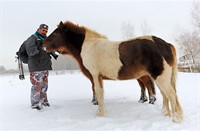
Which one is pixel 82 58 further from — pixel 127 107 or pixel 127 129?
pixel 127 129

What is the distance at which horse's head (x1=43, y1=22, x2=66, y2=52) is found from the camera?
4816mm

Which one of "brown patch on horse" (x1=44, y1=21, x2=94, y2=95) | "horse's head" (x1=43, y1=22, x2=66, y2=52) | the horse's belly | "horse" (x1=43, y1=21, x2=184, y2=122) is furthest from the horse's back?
"horse's head" (x1=43, y1=22, x2=66, y2=52)

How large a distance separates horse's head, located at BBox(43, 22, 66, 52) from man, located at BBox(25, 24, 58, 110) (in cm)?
23

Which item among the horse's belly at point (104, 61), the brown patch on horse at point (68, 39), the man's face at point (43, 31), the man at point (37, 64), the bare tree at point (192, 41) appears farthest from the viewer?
the bare tree at point (192, 41)

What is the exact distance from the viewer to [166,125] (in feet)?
11.4

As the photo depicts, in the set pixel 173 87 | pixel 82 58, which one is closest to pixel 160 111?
pixel 173 87

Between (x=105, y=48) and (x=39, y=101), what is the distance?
225 cm

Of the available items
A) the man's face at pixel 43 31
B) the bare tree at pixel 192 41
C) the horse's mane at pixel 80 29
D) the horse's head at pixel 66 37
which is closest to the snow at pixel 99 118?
the horse's head at pixel 66 37

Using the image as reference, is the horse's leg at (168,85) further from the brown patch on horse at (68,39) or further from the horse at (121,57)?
the brown patch on horse at (68,39)

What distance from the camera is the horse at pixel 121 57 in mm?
3742

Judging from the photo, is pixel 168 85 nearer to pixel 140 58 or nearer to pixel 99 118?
pixel 140 58

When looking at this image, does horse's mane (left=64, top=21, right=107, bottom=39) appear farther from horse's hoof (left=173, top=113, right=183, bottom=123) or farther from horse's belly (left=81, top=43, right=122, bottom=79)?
horse's hoof (left=173, top=113, right=183, bottom=123)

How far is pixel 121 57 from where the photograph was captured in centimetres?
401

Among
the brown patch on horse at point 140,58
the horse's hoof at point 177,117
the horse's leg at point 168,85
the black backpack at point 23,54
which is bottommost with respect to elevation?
the horse's hoof at point 177,117
